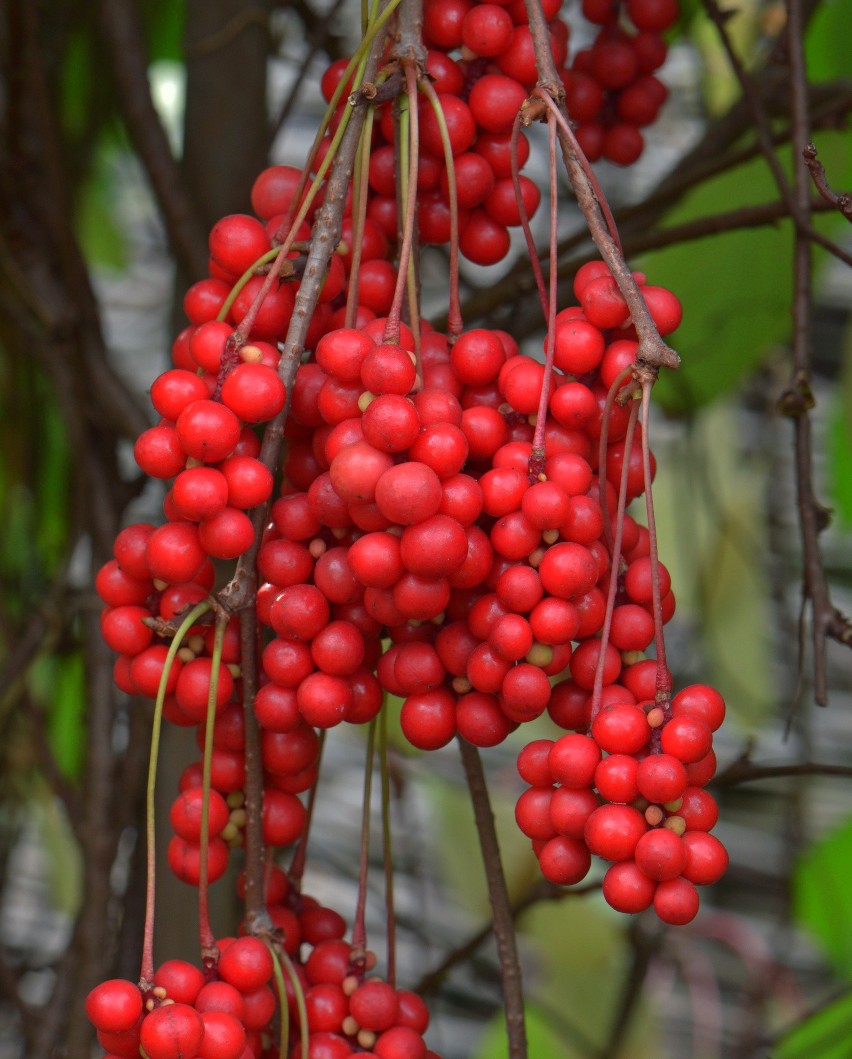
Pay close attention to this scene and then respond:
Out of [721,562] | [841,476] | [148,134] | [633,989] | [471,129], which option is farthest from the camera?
[721,562]

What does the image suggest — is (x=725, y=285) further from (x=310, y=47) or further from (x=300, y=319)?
(x=300, y=319)

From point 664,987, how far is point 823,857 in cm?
51

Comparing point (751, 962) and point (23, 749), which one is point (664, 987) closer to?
point (751, 962)

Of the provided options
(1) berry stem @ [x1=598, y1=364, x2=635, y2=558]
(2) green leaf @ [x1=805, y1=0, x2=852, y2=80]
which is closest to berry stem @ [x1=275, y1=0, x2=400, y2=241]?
(1) berry stem @ [x1=598, y1=364, x2=635, y2=558]

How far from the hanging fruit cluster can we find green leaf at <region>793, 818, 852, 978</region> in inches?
26.4

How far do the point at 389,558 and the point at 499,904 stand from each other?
0.17 m

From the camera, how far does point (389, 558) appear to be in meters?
0.40

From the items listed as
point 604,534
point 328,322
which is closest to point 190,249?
point 328,322

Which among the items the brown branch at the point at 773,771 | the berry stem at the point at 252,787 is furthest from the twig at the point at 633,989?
the berry stem at the point at 252,787

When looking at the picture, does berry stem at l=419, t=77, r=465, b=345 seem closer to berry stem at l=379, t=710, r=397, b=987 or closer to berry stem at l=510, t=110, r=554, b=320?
berry stem at l=510, t=110, r=554, b=320

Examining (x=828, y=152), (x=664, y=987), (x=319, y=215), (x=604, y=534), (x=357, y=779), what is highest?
(x=828, y=152)

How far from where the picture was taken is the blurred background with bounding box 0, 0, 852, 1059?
0.79 meters

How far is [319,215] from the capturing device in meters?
0.44

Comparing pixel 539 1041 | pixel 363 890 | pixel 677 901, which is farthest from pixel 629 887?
pixel 539 1041
